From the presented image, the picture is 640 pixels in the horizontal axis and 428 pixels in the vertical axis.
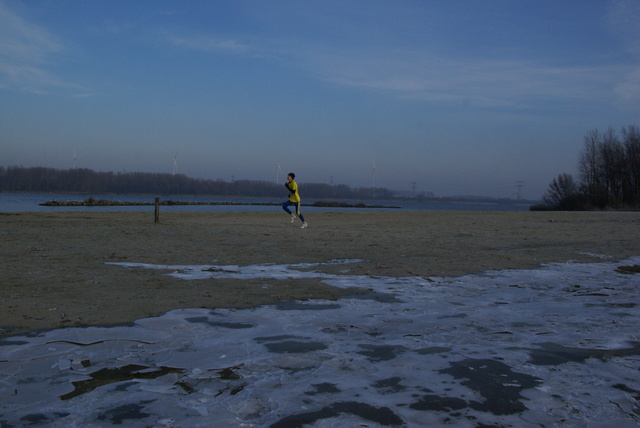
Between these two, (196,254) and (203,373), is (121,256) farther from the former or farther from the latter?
(203,373)

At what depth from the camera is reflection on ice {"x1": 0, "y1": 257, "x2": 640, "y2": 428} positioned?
3098mm

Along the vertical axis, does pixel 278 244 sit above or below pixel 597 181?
below

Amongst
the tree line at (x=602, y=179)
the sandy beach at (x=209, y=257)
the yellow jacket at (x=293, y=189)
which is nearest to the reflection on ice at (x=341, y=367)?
the sandy beach at (x=209, y=257)

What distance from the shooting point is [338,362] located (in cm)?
406

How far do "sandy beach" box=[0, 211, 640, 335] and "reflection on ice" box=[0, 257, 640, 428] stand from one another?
71 cm

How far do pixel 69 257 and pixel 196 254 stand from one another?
2456mm

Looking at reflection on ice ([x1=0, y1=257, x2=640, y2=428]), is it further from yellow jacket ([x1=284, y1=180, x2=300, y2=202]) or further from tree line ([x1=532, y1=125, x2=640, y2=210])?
tree line ([x1=532, y1=125, x2=640, y2=210])

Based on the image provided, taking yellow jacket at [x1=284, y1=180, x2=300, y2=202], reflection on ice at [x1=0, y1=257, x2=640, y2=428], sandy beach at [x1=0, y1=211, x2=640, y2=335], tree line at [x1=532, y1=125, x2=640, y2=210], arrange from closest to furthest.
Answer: reflection on ice at [x1=0, y1=257, x2=640, y2=428] < sandy beach at [x1=0, y1=211, x2=640, y2=335] < yellow jacket at [x1=284, y1=180, x2=300, y2=202] < tree line at [x1=532, y1=125, x2=640, y2=210]

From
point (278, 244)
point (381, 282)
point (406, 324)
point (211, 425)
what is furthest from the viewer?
point (278, 244)

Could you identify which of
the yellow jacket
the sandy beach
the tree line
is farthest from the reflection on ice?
the tree line

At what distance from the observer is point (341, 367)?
12.9ft

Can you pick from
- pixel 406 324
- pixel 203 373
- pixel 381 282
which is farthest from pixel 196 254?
pixel 203 373

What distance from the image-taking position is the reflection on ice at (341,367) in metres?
3.10

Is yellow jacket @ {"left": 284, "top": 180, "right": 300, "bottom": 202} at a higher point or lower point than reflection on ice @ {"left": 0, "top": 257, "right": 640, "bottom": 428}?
higher
